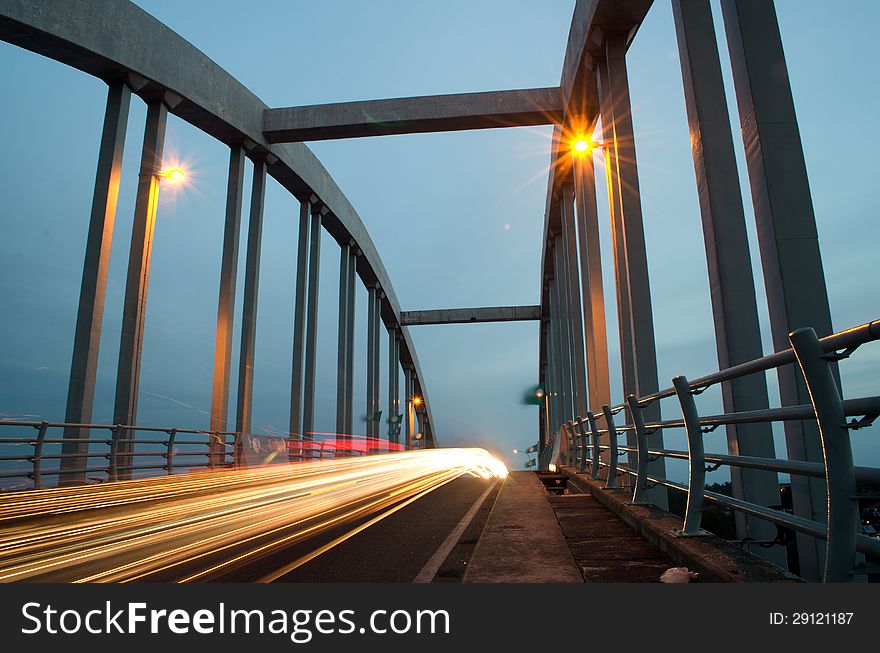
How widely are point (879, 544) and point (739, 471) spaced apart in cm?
496

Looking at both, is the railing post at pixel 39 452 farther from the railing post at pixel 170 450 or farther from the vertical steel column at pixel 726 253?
the vertical steel column at pixel 726 253

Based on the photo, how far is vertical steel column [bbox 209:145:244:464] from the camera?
17.2m

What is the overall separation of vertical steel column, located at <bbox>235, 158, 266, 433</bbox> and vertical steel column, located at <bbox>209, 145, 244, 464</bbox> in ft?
3.76

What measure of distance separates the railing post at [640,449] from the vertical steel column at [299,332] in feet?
53.5

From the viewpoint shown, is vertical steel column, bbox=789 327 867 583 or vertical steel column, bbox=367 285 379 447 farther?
vertical steel column, bbox=367 285 379 447

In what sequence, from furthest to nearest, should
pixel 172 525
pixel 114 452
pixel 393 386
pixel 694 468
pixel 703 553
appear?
pixel 393 386 → pixel 114 452 → pixel 172 525 → pixel 694 468 → pixel 703 553

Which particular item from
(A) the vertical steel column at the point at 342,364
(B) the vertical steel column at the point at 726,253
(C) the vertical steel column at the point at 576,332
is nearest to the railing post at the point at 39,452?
(B) the vertical steel column at the point at 726,253

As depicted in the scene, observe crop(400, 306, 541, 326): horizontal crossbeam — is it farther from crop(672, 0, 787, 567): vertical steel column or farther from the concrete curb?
the concrete curb

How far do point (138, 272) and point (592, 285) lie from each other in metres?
11.1

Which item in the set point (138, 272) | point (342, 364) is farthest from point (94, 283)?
point (342, 364)

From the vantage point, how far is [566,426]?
15.6 m

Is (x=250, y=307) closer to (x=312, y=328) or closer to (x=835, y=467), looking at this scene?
(x=312, y=328)

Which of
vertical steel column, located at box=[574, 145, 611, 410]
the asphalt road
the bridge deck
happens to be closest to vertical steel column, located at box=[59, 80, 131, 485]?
the asphalt road

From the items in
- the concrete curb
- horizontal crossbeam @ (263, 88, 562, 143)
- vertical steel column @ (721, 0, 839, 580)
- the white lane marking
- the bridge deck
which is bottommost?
the white lane marking
